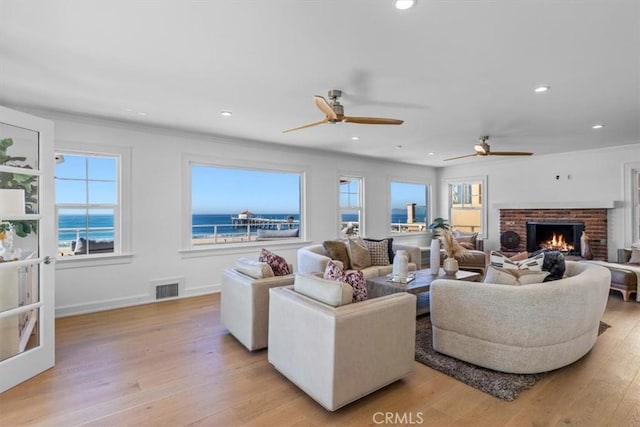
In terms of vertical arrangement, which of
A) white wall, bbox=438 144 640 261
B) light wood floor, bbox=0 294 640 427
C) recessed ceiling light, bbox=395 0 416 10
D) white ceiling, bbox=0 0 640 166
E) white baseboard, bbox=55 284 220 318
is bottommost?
light wood floor, bbox=0 294 640 427

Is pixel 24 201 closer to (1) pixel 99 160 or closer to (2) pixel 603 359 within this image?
(1) pixel 99 160

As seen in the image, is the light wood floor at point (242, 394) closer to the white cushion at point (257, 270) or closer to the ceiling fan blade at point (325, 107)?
the white cushion at point (257, 270)

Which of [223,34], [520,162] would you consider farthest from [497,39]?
[520,162]

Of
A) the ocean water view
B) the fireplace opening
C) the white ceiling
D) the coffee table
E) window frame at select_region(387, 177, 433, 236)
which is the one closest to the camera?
the white ceiling

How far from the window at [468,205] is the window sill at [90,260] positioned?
286 inches

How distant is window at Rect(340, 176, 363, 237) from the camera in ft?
23.0

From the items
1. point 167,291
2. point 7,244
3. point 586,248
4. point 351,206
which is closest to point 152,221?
point 167,291

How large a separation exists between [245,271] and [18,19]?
2452mm

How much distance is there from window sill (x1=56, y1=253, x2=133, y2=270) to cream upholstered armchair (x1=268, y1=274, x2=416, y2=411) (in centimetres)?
292

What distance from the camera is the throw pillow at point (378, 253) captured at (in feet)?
16.4

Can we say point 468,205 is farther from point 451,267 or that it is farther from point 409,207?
point 451,267

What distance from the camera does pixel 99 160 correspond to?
4.38 m

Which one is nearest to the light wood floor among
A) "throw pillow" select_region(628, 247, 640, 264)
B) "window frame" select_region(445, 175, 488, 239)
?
"throw pillow" select_region(628, 247, 640, 264)

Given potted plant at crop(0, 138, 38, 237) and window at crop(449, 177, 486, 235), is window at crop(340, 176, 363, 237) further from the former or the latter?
potted plant at crop(0, 138, 38, 237)
